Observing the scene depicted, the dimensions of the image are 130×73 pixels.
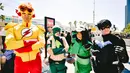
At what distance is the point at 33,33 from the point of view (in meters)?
4.25

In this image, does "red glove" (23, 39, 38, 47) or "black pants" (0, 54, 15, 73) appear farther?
"black pants" (0, 54, 15, 73)

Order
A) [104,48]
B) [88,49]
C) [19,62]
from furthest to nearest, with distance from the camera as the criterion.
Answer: [88,49]
[19,62]
[104,48]

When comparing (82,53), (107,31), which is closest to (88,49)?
(82,53)

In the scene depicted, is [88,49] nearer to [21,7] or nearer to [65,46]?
[65,46]

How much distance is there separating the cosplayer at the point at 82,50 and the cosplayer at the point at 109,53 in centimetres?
66

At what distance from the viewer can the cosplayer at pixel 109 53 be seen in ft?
12.8

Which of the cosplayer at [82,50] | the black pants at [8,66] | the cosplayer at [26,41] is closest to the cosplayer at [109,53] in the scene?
the cosplayer at [82,50]

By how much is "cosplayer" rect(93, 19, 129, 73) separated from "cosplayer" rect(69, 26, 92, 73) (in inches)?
26.1

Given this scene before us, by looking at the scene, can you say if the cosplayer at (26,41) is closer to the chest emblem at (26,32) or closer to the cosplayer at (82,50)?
the chest emblem at (26,32)

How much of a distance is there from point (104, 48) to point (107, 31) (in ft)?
1.01

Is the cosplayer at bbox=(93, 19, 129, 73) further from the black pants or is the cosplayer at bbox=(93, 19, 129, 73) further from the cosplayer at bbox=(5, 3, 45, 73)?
the black pants

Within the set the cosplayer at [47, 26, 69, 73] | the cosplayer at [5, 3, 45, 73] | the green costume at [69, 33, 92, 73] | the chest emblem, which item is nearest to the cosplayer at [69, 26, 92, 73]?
the green costume at [69, 33, 92, 73]

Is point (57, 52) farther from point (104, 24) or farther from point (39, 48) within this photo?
point (104, 24)

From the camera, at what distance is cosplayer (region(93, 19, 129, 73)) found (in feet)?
12.8
